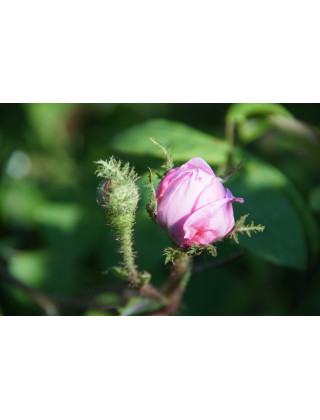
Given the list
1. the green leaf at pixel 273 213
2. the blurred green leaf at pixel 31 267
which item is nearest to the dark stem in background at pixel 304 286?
the green leaf at pixel 273 213

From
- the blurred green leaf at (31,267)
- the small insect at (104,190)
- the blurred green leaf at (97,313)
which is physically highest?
the small insect at (104,190)

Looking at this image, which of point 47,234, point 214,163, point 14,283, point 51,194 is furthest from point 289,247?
point 51,194

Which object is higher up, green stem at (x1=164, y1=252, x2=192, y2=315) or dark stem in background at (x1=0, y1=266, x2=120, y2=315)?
green stem at (x1=164, y1=252, x2=192, y2=315)

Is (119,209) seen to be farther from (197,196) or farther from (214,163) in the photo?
(214,163)

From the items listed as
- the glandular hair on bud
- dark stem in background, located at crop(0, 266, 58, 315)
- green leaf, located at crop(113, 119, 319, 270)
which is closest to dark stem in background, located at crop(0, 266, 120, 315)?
dark stem in background, located at crop(0, 266, 58, 315)

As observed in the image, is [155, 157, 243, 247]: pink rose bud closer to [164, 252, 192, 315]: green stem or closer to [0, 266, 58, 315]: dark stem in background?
[164, 252, 192, 315]: green stem

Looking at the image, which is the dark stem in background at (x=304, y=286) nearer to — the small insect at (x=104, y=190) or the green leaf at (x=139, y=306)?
the green leaf at (x=139, y=306)

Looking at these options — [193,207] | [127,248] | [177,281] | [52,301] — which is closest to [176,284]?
[177,281]
